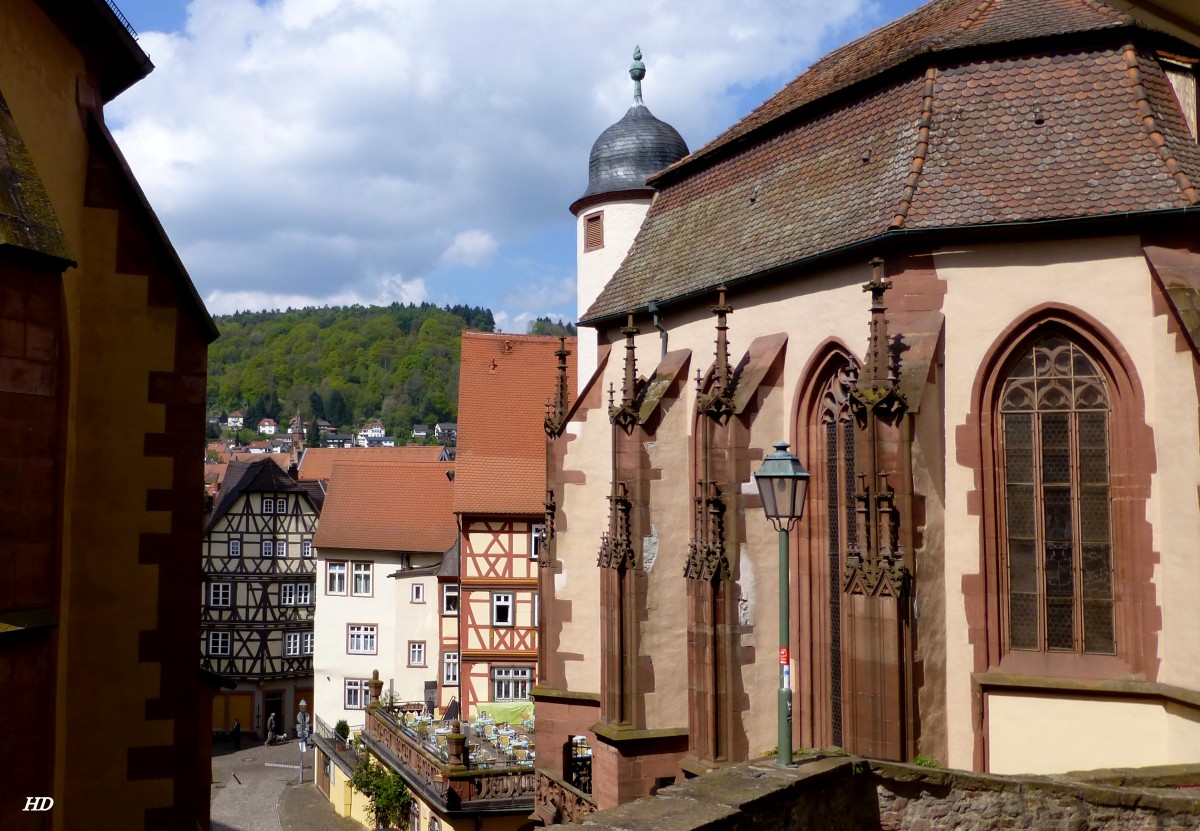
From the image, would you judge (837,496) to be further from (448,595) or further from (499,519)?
(448,595)

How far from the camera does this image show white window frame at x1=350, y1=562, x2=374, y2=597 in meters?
40.3

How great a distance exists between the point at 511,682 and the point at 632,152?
16168mm

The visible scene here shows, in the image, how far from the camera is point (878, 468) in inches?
426

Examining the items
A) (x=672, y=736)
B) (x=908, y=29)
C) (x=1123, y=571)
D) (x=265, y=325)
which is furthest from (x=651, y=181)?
(x=265, y=325)

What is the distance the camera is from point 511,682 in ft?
107

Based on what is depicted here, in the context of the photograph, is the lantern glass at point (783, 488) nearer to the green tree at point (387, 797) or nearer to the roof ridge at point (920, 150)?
the roof ridge at point (920, 150)

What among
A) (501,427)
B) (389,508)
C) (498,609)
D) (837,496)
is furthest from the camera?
(389,508)

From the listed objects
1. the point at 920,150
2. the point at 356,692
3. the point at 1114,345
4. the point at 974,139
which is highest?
the point at 974,139

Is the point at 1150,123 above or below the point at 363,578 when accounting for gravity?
above

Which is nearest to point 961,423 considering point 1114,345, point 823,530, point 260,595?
point 1114,345

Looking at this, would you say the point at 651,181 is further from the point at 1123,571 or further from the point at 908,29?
the point at 1123,571

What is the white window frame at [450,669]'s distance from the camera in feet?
115

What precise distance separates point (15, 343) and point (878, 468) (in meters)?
7.78

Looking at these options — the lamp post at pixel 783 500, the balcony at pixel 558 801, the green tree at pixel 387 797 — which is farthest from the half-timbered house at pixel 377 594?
the lamp post at pixel 783 500
